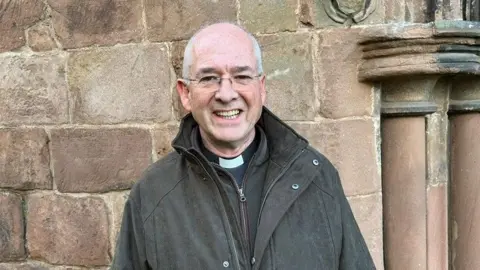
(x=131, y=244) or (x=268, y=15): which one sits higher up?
(x=268, y=15)

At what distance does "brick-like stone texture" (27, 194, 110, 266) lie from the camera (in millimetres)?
2721

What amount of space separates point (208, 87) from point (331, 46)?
30.0 inches

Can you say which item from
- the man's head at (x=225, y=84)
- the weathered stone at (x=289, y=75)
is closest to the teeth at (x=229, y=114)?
the man's head at (x=225, y=84)

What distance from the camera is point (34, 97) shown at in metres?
2.81

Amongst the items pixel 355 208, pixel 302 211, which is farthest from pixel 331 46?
pixel 302 211

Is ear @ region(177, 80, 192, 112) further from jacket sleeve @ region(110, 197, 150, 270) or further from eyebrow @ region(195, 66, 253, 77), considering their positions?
jacket sleeve @ region(110, 197, 150, 270)

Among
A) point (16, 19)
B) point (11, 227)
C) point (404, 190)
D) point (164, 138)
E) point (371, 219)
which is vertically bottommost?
point (11, 227)

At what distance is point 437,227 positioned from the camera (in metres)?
2.60

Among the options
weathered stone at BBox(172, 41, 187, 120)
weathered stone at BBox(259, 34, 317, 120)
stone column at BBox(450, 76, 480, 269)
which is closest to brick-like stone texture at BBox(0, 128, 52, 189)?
weathered stone at BBox(172, 41, 187, 120)

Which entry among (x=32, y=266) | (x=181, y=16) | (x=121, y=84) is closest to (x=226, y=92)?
(x=181, y=16)

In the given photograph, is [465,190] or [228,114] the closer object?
[228,114]

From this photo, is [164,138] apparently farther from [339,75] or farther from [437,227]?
[437,227]

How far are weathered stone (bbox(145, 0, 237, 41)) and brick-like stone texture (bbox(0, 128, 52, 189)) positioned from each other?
80 centimetres

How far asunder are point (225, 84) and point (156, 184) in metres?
0.41
